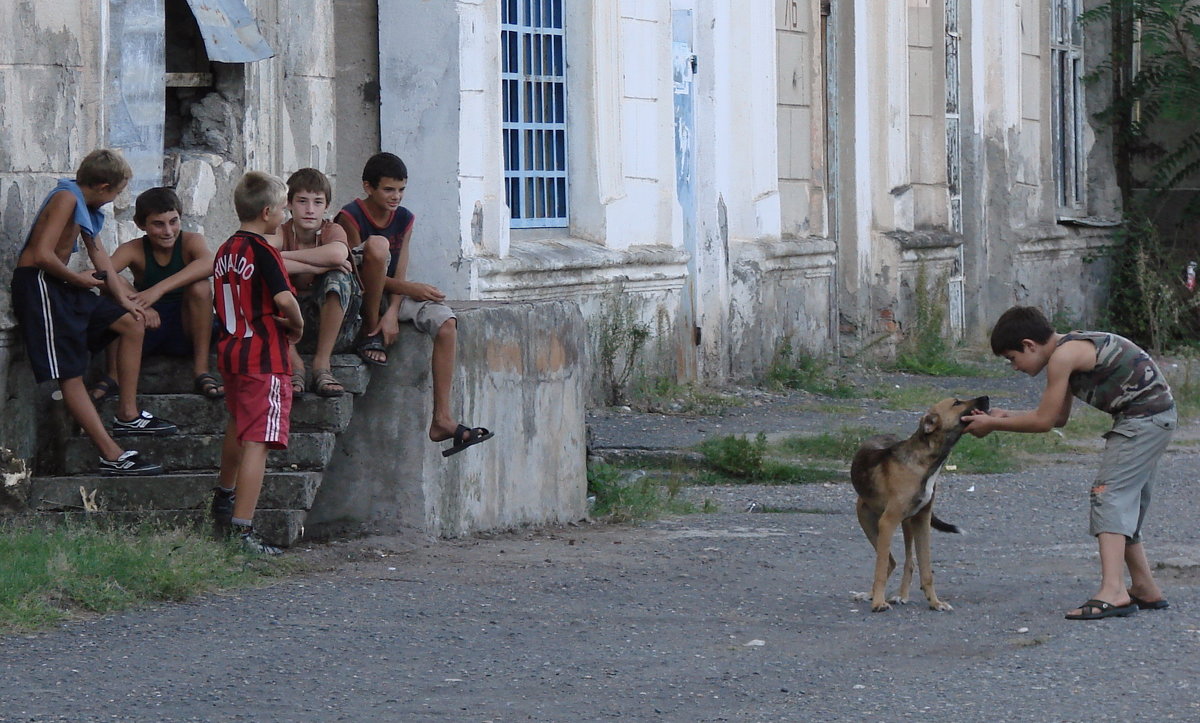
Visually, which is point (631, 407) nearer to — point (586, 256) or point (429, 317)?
point (586, 256)

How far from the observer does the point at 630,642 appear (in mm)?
5594

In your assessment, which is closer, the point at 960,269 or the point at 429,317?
the point at 429,317

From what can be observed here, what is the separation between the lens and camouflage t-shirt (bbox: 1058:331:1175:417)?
6.07 m

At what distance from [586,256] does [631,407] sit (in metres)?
1.10

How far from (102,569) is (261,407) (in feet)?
2.79

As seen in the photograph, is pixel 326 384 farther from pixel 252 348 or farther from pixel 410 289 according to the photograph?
pixel 410 289

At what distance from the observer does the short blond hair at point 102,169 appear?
22.9 feet

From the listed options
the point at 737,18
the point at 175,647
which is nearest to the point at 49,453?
the point at 175,647

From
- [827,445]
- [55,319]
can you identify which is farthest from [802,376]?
[55,319]

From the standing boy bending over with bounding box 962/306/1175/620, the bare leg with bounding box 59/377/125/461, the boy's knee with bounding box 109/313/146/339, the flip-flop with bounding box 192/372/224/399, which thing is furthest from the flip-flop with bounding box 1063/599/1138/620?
the boy's knee with bounding box 109/313/146/339

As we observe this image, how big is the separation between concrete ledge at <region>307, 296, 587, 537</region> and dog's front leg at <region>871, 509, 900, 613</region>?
1.93 metres

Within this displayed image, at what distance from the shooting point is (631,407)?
484 inches

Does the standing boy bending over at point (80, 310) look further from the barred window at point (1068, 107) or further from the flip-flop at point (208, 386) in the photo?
the barred window at point (1068, 107)

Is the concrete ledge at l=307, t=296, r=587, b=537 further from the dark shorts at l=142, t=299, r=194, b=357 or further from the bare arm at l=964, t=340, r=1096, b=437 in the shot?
the bare arm at l=964, t=340, r=1096, b=437
